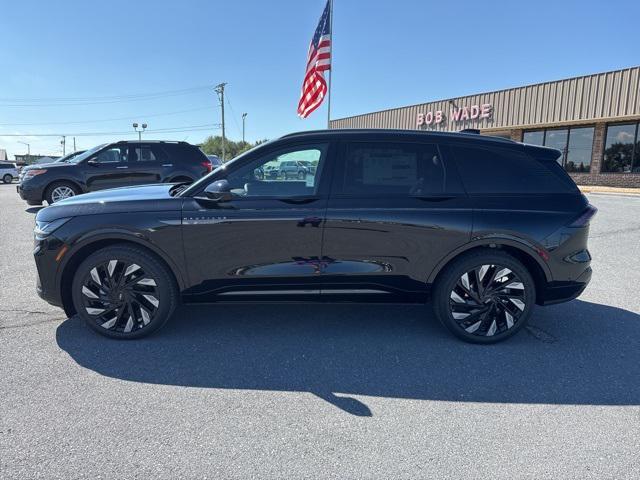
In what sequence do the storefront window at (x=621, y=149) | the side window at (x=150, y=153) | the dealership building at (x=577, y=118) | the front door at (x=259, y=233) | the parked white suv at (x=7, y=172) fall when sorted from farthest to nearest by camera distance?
the parked white suv at (x=7, y=172) → the storefront window at (x=621, y=149) → the dealership building at (x=577, y=118) → the side window at (x=150, y=153) → the front door at (x=259, y=233)

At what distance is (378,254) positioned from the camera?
353 cm

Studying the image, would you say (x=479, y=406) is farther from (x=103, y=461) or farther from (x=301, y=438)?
(x=103, y=461)

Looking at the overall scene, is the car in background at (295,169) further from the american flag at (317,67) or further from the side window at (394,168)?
the american flag at (317,67)

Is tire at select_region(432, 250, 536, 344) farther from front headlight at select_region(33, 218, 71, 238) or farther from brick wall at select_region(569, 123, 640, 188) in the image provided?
brick wall at select_region(569, 123, 640, 188)

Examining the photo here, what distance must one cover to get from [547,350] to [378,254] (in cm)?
162

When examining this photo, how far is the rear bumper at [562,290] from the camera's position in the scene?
3648mm

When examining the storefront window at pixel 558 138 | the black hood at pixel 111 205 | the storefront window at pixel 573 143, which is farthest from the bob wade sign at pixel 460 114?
the black hood at pixel 111 205

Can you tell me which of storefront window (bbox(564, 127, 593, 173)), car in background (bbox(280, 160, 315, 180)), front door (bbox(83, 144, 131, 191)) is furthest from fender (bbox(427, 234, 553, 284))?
storefront window (bbox(564, 127, 593, 173))

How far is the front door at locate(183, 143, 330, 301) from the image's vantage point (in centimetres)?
345

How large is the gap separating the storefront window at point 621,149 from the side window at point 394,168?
2029 cm

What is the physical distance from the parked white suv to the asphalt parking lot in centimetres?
3073

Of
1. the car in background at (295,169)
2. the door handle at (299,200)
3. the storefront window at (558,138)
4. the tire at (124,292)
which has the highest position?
the storefront window at (558,138)

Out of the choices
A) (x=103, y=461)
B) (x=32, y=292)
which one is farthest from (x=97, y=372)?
(x=32, y=292)

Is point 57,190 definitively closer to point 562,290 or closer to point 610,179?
point 562,290
